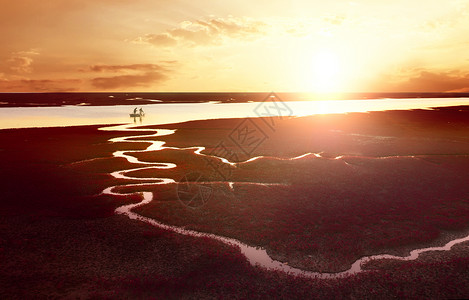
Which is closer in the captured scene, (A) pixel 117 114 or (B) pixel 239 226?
(B) pixel 239 226

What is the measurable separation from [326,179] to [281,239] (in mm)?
12180

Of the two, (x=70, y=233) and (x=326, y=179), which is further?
(x=326, y=179)

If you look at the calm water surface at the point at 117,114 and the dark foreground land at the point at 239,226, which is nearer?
the dark foreground land at the point at 239,226

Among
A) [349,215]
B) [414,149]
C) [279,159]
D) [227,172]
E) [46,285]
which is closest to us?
[46,285]

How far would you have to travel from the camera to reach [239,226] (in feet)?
64.0

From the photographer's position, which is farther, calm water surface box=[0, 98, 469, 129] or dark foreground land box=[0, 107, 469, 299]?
calm water surface box=[0, 98, 469, 129]

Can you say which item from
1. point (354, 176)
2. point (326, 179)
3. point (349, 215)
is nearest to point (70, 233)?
point (349, 215)

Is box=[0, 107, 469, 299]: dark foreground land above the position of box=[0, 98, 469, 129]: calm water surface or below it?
below

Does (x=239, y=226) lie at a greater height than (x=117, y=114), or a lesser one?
lesser

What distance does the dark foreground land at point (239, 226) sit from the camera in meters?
13.7

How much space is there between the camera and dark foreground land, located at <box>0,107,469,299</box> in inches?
539

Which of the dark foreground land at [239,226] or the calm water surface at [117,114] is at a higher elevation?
the calm water surface at [117,114]

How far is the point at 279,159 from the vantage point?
121ft

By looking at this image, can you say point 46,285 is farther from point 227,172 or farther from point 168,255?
point 227,172
